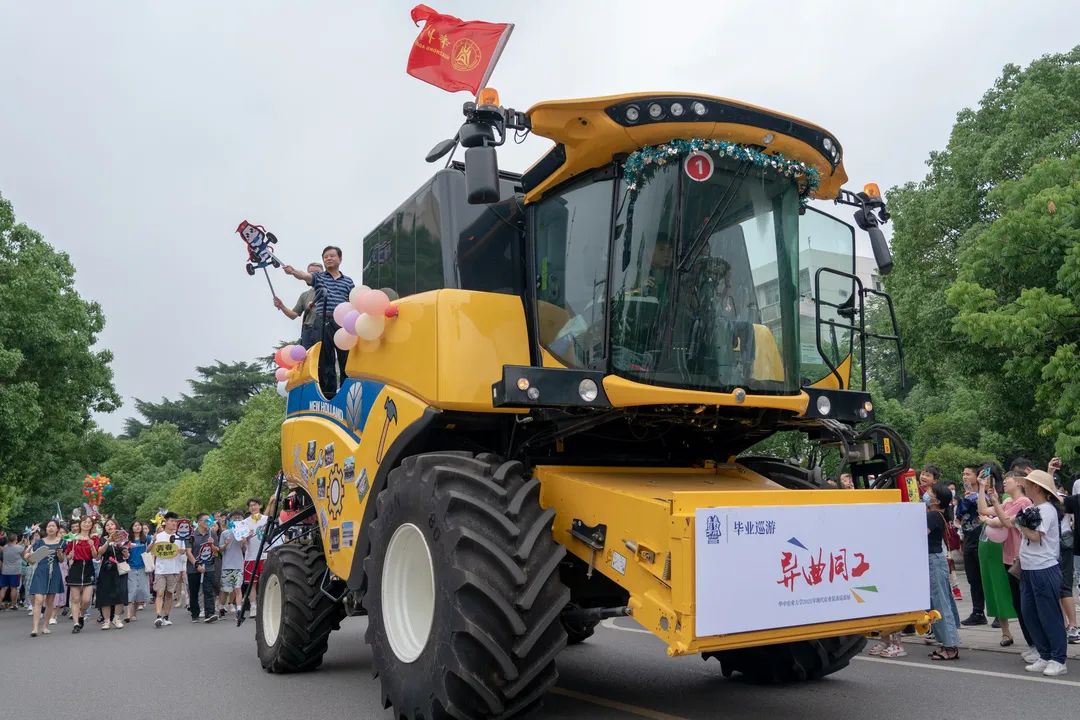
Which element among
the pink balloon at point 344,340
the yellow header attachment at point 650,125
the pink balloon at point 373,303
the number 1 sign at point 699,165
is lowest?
the pink balloon at point 344,340

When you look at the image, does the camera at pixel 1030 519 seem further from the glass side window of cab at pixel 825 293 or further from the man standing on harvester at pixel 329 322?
the man standing on harvester at pixel 329 322

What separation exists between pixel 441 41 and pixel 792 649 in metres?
5.32

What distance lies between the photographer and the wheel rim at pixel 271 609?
855 cm

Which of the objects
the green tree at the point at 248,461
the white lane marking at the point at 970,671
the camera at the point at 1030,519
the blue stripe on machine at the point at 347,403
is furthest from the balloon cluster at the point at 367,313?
the green tree at the point at 248,461

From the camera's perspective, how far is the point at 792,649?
651 cm

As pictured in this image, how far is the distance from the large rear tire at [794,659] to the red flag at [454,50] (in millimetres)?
4658

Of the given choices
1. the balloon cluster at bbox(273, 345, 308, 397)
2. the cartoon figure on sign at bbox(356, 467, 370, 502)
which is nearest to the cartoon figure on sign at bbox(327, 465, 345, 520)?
the cartoon figure on sign at bbox(356, 467, 370, 502)

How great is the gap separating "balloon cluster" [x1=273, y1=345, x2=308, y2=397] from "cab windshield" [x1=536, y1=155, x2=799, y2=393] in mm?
3662

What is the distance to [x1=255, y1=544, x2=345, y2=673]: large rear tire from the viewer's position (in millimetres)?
8016

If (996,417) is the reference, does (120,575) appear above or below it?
below

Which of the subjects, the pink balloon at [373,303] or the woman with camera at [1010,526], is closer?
the pink balloon at [373,303]

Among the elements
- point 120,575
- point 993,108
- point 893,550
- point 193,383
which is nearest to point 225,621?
point 120,575

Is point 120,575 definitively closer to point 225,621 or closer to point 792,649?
point 225,621

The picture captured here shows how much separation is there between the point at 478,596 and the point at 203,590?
41.9 feet
